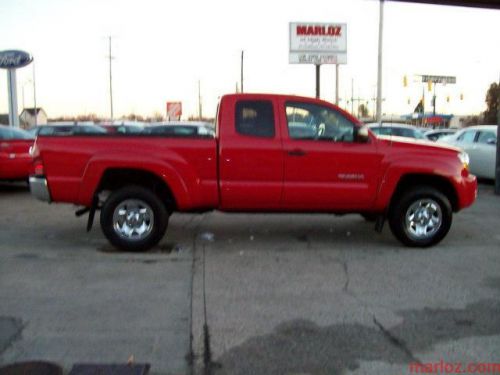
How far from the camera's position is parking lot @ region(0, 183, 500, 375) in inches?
174

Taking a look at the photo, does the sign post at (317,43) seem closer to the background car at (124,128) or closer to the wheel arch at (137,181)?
the background car at (124,128)

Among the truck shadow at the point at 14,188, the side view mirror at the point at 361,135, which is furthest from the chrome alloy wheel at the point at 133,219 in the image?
the truck shadow at the point at 14,188

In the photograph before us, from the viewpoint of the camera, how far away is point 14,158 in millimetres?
12625

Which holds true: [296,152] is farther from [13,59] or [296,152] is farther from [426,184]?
[13,59]

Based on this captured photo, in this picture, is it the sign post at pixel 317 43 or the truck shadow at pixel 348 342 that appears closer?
the truck shadow at pixel 348 342

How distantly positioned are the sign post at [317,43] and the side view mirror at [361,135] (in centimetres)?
1388

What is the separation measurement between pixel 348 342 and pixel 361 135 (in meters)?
3.56

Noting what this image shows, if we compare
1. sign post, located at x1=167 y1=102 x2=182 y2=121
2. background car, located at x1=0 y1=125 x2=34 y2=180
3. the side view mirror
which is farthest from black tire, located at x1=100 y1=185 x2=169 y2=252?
sign post, located at x1=167 y1=102 x2=182 y2=121

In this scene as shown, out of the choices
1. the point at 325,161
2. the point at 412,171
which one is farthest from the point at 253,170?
the point at 412,171

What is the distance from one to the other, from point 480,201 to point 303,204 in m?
6.41

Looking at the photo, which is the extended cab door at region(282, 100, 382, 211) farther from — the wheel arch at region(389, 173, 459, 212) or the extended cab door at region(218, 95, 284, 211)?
the wheel arch at region(389, 173, 459, 212)

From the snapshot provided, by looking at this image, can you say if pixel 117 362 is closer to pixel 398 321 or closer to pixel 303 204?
pixel 398 321

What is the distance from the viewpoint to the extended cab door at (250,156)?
7.57 metres

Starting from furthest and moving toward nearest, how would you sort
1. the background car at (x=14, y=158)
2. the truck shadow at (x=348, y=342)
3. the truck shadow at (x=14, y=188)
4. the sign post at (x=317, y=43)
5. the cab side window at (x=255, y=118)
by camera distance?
the sign post at (x=317, y=43) < the truck shadow at (x=14, y=188) < the background car at (x=14, y=158) < the cab side window at (x=255, y=118) < the truck shadow at (x=348, y=342)
